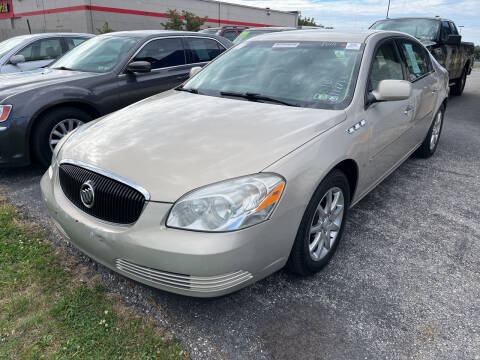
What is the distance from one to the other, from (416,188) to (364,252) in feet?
5.27

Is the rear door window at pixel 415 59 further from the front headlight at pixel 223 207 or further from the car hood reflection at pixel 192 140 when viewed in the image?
the front headlight at pixel 223 207

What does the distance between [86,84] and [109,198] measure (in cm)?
303

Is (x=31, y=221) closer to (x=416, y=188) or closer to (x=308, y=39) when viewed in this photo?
(x=308, y=39)

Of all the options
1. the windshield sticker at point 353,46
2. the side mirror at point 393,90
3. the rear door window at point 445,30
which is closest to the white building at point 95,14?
the rear door window at point 445,30

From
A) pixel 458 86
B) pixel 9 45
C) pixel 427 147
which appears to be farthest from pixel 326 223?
pixel 458 86

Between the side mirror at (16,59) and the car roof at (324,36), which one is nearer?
the car roof at (324,36)

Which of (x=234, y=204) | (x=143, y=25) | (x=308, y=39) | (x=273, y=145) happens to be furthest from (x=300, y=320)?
(x=143, y=25)

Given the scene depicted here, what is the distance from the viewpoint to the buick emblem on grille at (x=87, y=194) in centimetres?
214

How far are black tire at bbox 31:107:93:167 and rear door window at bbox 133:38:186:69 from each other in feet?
4.05

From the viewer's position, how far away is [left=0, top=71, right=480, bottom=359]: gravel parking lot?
2043 mm

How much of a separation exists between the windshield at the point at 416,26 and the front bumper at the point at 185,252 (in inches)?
309

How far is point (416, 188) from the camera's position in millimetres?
4129

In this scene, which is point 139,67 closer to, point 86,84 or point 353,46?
point 86,84

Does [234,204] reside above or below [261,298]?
above
